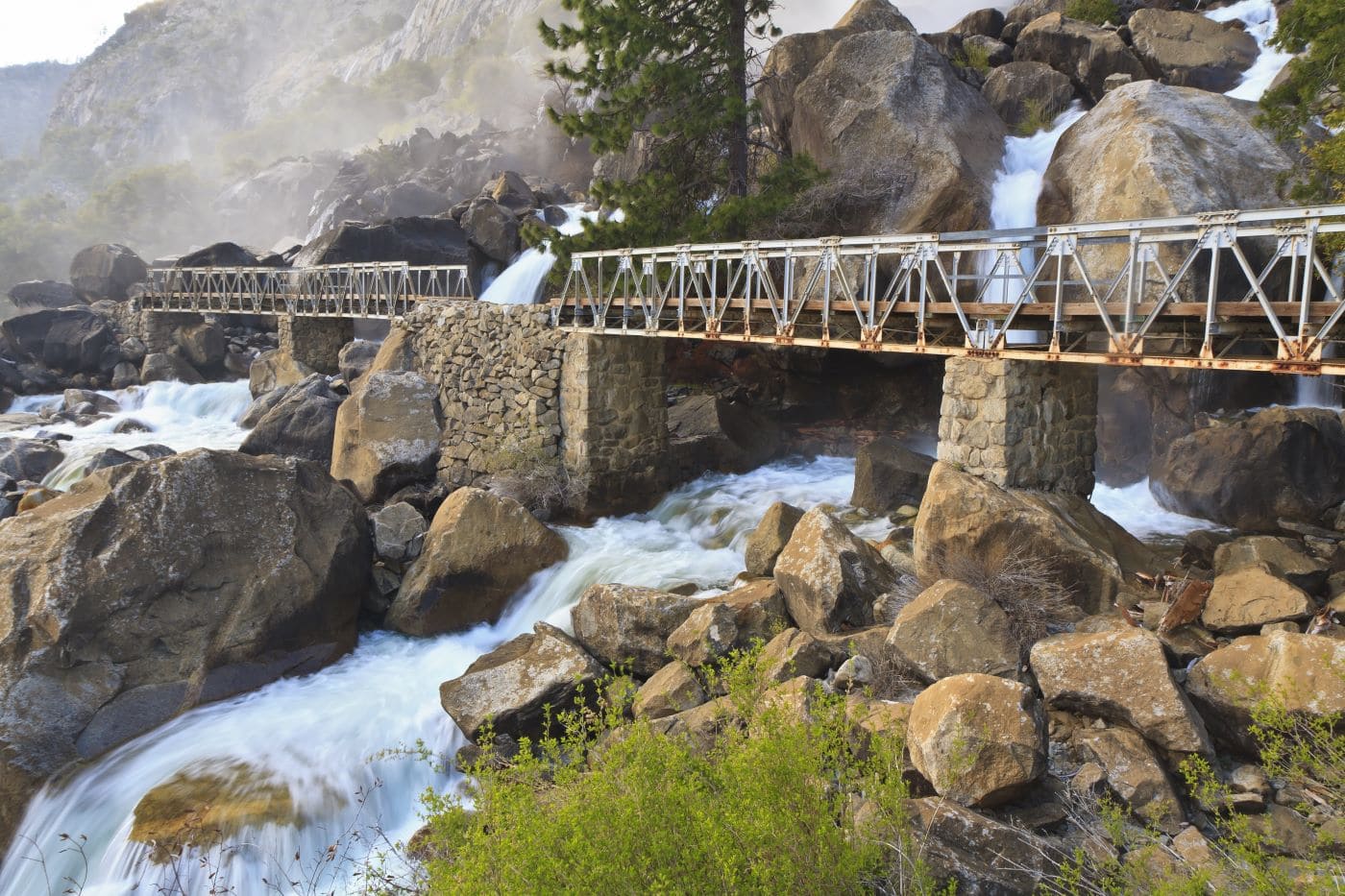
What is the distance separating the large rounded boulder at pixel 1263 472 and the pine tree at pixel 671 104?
7.65 metres

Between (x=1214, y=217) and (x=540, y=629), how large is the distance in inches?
288

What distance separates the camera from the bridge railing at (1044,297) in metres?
7.74

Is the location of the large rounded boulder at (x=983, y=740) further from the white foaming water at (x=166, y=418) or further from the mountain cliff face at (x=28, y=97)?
the mountain cliff face at (x=28, y=97)

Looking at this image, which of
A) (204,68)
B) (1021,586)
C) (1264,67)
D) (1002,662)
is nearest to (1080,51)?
(1264,67)

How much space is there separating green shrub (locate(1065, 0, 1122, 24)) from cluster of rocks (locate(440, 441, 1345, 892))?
1878 centimetres

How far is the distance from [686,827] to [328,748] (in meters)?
5.72

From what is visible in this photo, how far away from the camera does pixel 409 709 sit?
9648mm

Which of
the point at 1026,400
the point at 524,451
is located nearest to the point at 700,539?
the point at 524,451

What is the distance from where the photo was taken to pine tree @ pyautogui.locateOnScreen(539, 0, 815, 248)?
16172 mm

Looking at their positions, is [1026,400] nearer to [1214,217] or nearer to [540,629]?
[1214,217]

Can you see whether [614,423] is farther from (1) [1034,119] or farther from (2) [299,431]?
(1) [1034,119]

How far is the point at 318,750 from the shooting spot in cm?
896

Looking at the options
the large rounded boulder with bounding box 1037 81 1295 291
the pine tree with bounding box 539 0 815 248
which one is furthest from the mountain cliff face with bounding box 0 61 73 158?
the large rounded boulder with bounding box 1037 81 1295 291

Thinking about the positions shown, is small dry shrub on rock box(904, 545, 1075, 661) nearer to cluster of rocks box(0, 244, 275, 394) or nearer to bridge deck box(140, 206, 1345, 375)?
bridge deck box(140, 206, 1345, 375)
